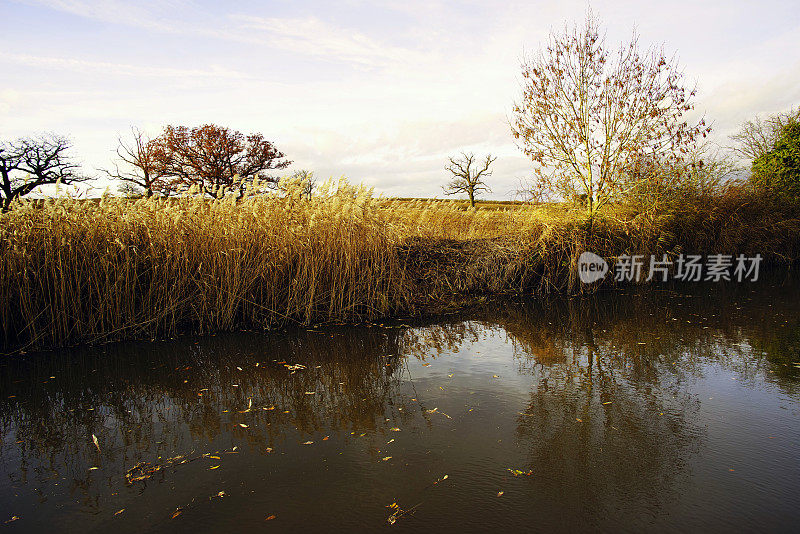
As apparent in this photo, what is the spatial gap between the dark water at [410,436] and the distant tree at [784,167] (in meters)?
13.0

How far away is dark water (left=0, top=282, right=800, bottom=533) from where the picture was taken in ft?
7.83

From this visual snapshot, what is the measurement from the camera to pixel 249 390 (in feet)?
14.1

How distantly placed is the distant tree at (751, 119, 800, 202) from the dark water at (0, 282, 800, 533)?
13.0 metres

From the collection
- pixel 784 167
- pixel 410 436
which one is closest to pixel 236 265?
pixel 410 436

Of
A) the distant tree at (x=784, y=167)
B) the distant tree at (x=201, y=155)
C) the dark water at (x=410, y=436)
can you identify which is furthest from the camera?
the distant tree at (x=201, y=155)

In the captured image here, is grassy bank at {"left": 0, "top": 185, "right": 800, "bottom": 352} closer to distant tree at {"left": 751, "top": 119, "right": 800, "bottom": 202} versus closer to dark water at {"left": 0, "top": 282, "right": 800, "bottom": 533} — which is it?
dark water at {"left": 0, "top": 282, "right": 800, "bottom": 533}

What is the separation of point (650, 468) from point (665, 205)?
10667 millimetres

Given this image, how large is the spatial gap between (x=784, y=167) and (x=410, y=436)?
22303mm

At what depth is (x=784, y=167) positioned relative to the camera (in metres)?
18.4

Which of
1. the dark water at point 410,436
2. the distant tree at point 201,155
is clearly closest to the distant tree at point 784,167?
the dark water at point 410,436

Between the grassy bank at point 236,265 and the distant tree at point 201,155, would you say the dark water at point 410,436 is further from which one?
the distant tree at point 201,155

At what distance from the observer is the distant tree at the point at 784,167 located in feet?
51.4

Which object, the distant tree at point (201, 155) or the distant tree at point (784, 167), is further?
the distant tree at point (201, 155)

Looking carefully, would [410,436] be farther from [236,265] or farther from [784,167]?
[784,167]
